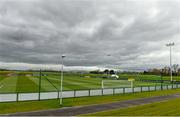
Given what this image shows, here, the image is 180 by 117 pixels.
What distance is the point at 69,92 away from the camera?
31562 mm

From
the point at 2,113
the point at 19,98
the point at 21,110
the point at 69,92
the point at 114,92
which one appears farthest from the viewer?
the point at 114,92

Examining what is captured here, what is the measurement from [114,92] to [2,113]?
21587mm

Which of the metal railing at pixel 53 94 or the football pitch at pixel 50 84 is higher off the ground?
the metal railing at pixel 53 94

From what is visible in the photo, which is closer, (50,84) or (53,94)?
(53,94)

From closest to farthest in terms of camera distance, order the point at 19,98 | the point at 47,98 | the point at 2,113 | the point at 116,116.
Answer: the point at 116,116 → the point at 2,113 → the point at 19,98 → the point at 47,98

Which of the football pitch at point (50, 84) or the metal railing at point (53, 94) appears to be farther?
the football pitch at point (50, 84)

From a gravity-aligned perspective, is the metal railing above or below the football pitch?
above

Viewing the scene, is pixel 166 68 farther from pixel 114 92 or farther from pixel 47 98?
Result: pixel 47 98

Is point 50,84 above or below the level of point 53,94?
below

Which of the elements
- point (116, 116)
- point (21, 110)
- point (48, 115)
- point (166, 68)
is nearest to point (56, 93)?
point (21, 110)

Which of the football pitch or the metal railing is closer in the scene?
the metal railing

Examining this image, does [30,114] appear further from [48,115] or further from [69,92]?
[69,92]

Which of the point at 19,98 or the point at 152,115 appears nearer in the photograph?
the point at 152,115

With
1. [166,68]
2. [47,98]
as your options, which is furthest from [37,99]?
[166,68]
